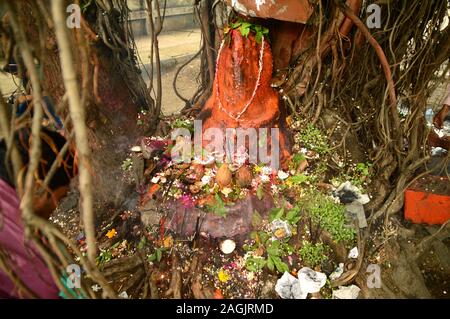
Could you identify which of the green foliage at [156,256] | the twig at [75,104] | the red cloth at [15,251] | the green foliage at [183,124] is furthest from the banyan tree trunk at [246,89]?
the twig at [75,104]

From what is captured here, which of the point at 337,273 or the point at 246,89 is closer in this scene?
the point at 337,273

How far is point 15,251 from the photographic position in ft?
5.39

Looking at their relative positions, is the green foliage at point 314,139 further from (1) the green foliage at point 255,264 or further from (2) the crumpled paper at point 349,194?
(1) the green foliage at point 255,264

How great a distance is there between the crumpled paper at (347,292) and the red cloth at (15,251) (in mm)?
2342

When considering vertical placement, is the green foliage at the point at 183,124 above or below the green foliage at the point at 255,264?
above

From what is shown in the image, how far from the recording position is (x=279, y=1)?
318 cm

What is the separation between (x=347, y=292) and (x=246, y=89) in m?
2.42

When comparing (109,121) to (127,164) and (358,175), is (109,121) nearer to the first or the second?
(127,164)

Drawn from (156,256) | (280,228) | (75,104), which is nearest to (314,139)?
(280,228)

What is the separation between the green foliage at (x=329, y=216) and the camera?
311 cm

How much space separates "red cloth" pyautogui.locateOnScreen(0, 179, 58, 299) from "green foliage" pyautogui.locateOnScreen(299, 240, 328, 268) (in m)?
2.21

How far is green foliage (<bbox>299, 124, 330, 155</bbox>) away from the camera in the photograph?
3.77 metres

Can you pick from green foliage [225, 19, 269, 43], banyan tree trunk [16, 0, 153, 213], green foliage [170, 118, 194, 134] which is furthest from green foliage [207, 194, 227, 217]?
green foliage [225, 19, 269, 43]

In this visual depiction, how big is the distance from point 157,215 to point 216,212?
2.17ft
